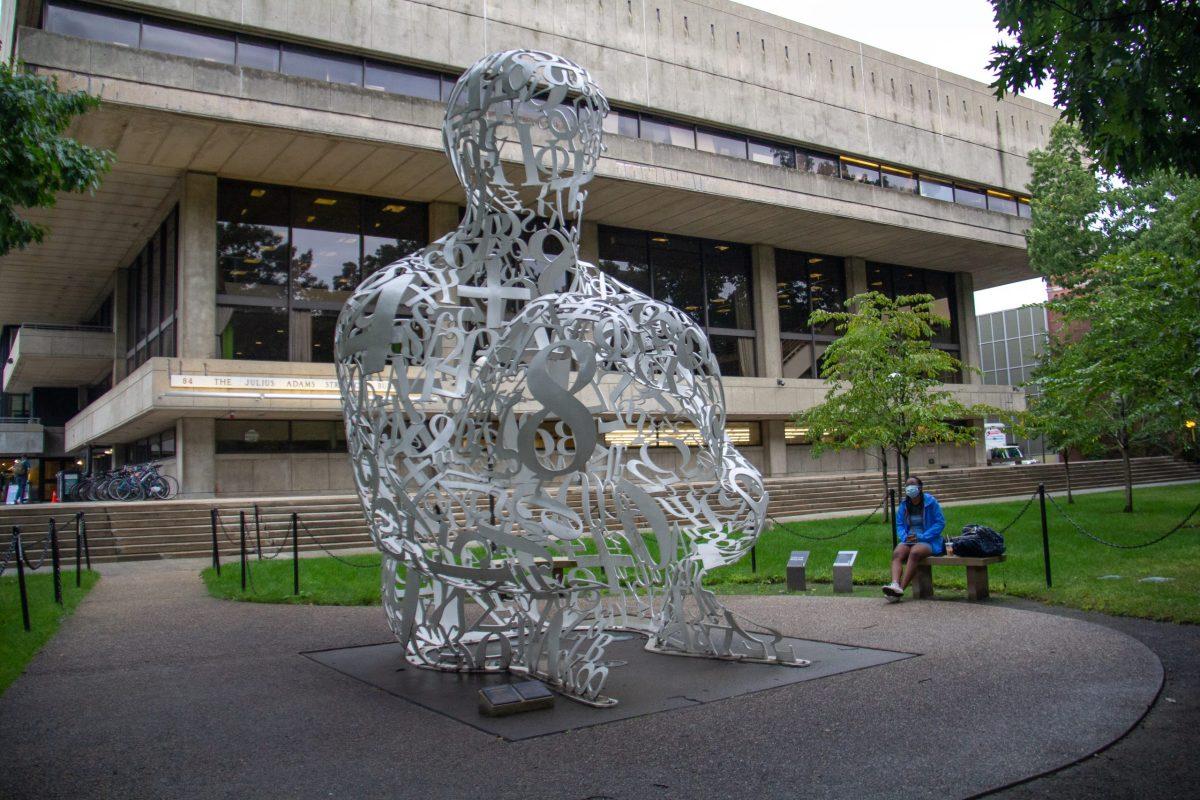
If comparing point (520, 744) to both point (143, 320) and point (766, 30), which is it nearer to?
point (143, 320)

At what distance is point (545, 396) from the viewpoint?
219 inches

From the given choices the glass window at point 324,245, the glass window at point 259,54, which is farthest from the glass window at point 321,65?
the glass window at point 324,245

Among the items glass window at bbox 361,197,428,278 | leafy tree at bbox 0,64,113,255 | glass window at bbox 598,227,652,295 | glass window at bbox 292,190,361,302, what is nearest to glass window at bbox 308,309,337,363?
glass window at bbox 292,190,361,302

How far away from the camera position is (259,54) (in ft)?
77.3

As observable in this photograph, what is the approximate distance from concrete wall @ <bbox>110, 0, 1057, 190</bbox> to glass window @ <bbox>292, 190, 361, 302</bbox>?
4.05 metres

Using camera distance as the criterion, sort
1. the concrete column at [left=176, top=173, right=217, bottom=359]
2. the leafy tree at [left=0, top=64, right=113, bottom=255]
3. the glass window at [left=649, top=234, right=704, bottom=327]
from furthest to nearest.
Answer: the glass window at [left=649, top=234, right=704, bottom=327], the concrete column at [left=176, top=173, right=217, bottom=359], the leafy tree at [left=0, top=64, right=113, bottom=255]

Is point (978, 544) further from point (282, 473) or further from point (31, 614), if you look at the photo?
point (282, 473)

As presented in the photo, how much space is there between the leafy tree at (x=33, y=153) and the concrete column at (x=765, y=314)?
25.9m

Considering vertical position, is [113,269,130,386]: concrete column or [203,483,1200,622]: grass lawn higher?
[113,269,130,386]: concrete column

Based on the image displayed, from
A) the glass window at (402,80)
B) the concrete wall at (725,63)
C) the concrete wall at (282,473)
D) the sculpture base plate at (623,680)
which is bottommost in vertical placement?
the sculpture base plate at (623,680)

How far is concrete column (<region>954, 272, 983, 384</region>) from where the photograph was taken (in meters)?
39.1

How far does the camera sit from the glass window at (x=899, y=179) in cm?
3434

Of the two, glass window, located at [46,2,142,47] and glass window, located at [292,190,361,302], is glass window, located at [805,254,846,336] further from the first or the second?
glass window, located at [46,2,142,47]

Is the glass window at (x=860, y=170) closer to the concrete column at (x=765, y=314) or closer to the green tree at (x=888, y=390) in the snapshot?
the concrete column at (x=765, y=314)
